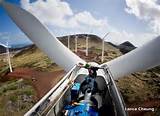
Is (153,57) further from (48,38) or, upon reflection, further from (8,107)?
(8,107)

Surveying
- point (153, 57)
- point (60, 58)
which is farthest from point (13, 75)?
point (153, 57)

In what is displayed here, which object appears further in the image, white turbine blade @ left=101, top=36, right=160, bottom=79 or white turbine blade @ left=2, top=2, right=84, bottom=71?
white turbine blade @ left=2, top=2, right=84, bottom=71

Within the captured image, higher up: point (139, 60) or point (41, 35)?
A: point (41, 35)

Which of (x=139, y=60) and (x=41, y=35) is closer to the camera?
(x=139, y=60)

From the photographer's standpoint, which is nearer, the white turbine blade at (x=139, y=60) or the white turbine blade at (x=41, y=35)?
the white turbine blade at (x=139, y=60)
